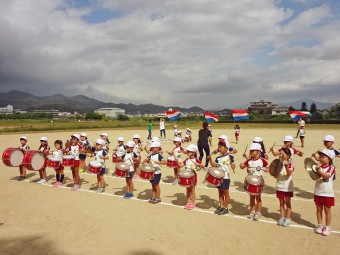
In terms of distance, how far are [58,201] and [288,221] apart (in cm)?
681

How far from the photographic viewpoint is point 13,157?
11.2m

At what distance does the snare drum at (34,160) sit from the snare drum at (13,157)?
1.21 ft

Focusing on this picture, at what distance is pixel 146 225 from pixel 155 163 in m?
2.07

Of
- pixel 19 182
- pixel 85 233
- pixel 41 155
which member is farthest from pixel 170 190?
pixel 19 182

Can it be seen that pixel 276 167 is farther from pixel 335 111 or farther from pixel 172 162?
pixel 335 111

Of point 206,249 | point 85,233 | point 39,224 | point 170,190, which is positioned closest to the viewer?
point 206,249

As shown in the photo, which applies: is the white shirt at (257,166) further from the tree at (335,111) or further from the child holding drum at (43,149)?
the tree at (335,111)

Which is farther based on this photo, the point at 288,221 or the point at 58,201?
the point at 58,201

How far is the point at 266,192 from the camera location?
10078 millimetres

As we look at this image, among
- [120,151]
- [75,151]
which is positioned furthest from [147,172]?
[75,151]

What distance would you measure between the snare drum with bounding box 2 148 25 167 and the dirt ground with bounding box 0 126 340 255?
1.03 metres

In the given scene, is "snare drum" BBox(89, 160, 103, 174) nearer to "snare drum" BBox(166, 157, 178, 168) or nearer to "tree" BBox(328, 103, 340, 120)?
"snare drum" BBox(166, 157, 178, 168)

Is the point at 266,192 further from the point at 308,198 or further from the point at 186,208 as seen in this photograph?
the point at 186,208

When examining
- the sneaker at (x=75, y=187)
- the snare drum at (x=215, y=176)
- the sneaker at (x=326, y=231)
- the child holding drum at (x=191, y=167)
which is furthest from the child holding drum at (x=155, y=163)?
the sneaker at (x=326, y=231)
